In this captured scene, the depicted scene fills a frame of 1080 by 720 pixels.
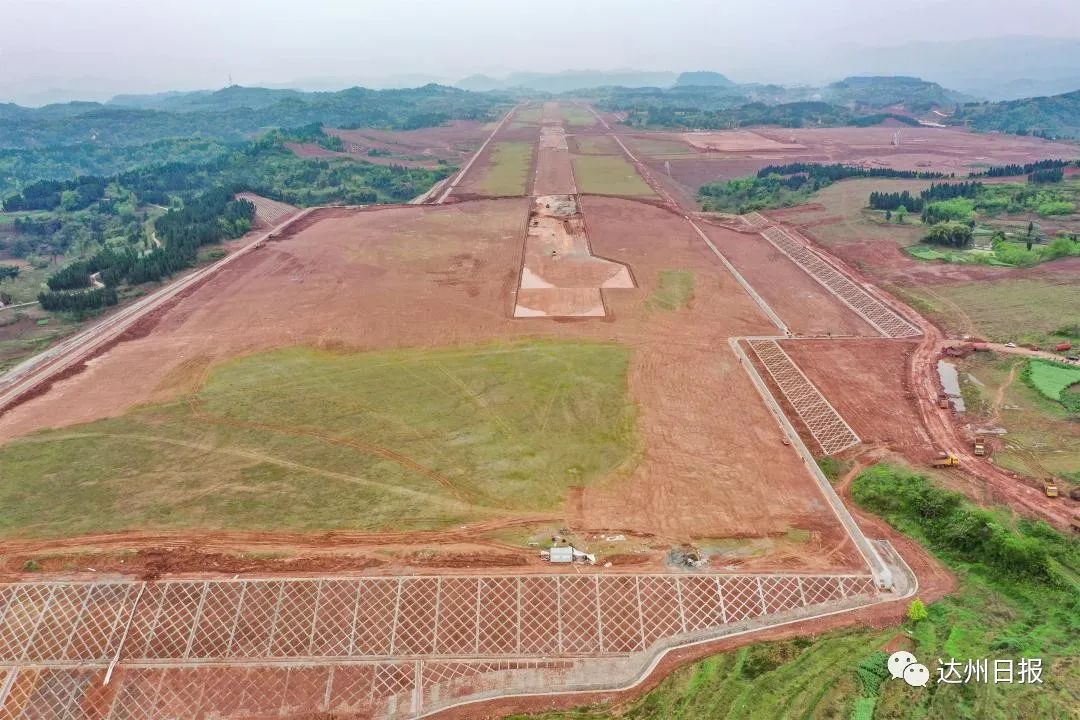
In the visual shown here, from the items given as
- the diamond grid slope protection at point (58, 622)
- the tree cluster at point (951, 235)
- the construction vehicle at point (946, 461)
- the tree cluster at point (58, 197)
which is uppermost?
the tree cluster at point (58, 197)

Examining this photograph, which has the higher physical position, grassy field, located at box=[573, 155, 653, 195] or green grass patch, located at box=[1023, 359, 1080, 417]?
grassy field, located at box=[573, 155, 653, 195]

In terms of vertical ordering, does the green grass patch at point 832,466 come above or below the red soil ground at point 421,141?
below

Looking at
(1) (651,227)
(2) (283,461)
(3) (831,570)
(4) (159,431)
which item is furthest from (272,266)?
(3) (831,570)

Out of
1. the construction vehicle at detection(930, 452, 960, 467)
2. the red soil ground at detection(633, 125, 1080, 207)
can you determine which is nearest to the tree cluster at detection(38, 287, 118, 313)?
the construction vehicle at detection(930, 452, 960, 467)

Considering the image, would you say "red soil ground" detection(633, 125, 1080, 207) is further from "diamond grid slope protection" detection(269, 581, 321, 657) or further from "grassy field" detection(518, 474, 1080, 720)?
"diamond grid slope protection" detection(269, 581, 321, 657)

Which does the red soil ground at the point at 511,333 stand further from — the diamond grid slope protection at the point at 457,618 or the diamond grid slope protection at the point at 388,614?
the diamond grid slope protection at the point at 457,618

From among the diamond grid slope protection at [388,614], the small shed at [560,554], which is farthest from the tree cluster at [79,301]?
the small shed at [560,554]

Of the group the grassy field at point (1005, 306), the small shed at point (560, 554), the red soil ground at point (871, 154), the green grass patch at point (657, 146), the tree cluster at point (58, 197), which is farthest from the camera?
the green grass patch at point (657, 146)
